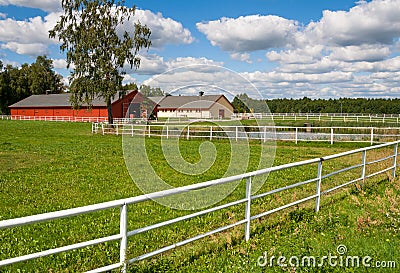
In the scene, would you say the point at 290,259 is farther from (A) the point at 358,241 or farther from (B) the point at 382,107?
(B) the point at 382,107

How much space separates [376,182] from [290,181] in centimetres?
210

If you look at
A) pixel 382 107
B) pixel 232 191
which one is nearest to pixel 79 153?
pixel 232 191

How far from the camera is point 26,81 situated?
87.8 metres

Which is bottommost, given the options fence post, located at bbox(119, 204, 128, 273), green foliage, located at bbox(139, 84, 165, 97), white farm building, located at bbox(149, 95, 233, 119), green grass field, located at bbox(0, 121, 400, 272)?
green grass field, located at bbox(0, 121, 400, 272)

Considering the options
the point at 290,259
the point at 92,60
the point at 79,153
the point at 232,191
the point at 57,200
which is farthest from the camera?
the point at 92,60

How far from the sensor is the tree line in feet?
267

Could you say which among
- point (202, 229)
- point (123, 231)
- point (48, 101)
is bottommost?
point (202, 229)

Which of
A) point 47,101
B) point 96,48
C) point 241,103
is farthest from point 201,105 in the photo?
point 47,101

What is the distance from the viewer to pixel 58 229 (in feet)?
20.1

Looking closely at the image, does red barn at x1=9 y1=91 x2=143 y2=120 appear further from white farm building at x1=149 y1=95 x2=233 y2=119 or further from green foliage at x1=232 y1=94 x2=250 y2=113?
green foliage at x1=232 y1=94 x2=250 y2=113

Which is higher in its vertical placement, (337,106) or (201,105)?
(337,106)

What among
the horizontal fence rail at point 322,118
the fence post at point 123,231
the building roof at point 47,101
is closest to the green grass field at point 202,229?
the fence post at point 123,231

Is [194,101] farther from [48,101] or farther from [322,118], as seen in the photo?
[48,101]

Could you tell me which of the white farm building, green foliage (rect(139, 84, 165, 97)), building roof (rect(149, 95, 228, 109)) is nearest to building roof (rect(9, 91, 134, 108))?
the white farm building
